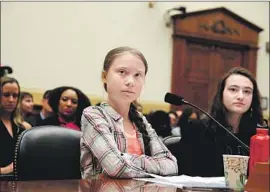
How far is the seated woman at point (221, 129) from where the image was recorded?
2.15 m

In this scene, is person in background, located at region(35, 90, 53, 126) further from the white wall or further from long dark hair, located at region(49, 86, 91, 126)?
the white wall

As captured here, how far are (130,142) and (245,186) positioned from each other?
2.17ft

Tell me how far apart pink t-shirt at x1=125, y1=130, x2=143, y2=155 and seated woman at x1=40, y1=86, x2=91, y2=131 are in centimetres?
165

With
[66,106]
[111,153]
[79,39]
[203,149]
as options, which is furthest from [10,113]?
[79,39]

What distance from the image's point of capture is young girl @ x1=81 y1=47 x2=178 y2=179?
155cm

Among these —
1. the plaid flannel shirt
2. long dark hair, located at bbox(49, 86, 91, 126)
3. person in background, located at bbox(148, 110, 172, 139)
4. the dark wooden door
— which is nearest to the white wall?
the dark wooden door

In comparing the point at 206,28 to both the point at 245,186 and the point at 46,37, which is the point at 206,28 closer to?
the point at 46,37

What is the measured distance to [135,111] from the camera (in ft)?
6.01

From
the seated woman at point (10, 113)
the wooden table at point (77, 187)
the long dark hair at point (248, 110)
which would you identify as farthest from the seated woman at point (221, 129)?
the seated woman at point (10, 113)

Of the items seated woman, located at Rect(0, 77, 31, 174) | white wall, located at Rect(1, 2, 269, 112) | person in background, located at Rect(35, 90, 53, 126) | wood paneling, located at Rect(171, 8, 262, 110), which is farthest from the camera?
wood paneling, located at Rect(171, 8, 262, 110)

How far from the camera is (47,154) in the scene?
171 centimetres

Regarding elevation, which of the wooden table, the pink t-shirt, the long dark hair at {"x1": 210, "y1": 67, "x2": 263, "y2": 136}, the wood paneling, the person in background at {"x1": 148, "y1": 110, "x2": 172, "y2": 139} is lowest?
the person in background at {"x1": 148, "y1": 110, "x2": 172, "y2": 139}

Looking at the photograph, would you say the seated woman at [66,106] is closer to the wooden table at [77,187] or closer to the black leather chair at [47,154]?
the black leather chair at [47,154]

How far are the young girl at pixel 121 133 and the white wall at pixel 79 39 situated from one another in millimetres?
4021
